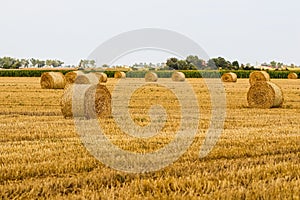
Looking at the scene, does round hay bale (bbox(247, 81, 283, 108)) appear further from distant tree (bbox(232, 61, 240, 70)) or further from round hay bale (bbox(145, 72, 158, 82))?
distant tree (bbox(232, 61, 240, 70))

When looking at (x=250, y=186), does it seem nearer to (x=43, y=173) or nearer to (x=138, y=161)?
(x=138, y=161)

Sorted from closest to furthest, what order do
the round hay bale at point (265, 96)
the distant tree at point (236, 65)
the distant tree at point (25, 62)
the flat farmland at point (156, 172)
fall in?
the flat farmland at point (156, 172), the round hay bale at point (265, 96), the distant tree at point (236, 65), the distant tree at point (25, 62)

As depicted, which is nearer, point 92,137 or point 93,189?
point 93,189

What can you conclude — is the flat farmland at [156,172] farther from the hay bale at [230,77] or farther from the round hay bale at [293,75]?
the round hay bale at [293,75]

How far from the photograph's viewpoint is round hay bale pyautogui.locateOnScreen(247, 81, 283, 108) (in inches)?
718

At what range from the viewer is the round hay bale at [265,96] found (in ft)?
59.8

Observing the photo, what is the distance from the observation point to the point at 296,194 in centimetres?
541

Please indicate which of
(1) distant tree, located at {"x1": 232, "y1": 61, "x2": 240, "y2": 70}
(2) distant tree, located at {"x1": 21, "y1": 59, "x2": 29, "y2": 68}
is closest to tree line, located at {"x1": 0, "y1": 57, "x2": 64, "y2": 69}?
(2) distant tree, located at {"x1": 21, "y1": 59, "x2": 29, "y2": 68}

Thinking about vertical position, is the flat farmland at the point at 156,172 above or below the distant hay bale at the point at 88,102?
below

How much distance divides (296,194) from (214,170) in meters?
1.48

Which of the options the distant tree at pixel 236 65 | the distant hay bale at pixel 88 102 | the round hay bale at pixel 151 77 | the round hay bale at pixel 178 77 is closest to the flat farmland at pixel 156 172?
the distant hay bale at pixel 88 102

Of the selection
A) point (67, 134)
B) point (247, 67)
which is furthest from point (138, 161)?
point (247, 67)

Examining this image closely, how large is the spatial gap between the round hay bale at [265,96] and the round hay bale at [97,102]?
22.4 feet

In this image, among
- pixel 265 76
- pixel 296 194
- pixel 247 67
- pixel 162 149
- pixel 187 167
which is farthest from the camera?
pixel 247 67
